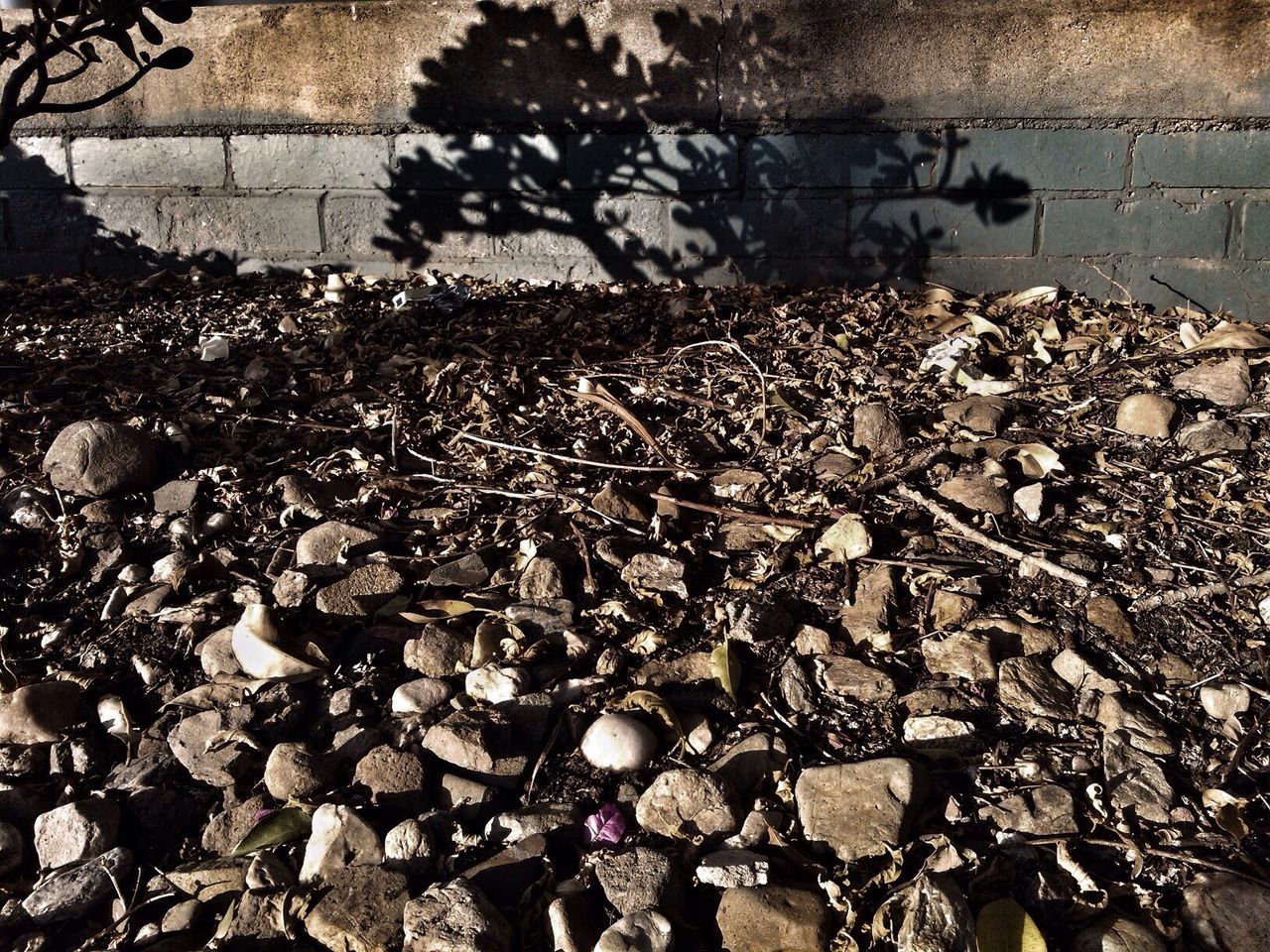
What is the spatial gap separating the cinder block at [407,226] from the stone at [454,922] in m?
2.99

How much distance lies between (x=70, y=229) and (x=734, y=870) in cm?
408

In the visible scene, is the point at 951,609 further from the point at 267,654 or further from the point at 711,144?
the point at 711,144

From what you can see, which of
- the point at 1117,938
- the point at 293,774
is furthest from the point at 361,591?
the point at 1117,938

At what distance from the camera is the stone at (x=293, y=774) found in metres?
1.66

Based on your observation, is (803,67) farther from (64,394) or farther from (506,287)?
(64,394)

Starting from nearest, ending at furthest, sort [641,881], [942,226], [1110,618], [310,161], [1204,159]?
1. [641,881]
2. [1110,618]
3. [1204,159]
4. [942,226]
5. [310,161]

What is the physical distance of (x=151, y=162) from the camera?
13.5 feet

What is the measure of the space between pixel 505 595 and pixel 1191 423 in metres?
1.71

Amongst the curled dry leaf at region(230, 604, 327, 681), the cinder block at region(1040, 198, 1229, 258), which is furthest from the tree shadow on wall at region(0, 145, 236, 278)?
the cinder block at region(1040, 198, 1229, 258)

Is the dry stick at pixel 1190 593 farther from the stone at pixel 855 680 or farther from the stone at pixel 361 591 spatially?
the stone at pixel 361 591

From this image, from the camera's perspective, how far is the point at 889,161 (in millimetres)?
3631

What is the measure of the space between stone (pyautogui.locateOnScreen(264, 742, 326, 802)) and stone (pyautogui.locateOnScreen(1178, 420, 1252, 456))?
204 cm

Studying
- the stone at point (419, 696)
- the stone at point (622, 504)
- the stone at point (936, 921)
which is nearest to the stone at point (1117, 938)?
the stone at point (936, 921)

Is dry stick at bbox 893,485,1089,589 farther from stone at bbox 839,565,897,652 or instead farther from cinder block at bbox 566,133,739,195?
cinder block at bbox 566,133,739,195
